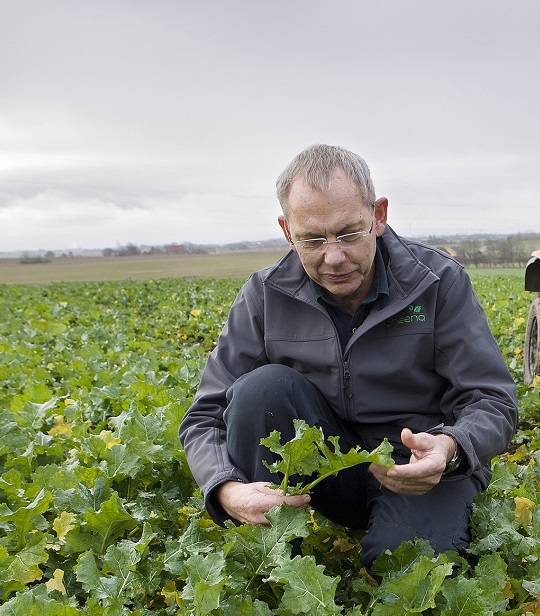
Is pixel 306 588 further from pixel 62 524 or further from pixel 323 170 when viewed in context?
pixel 323 170

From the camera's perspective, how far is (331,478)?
2.53 m

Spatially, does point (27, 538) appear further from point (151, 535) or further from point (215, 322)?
point (215, 322)

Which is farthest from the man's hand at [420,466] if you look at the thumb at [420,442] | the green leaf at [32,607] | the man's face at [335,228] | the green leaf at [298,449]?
the green leaf at [32,607]

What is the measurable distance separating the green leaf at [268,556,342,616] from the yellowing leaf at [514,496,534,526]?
3.69 feet

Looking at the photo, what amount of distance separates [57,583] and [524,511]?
5.86 ft

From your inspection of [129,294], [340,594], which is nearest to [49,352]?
[340,594]

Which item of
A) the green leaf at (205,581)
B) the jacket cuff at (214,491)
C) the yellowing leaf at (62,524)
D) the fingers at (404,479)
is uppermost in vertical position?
the fingers at (404,479)

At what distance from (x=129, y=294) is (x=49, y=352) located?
1191cm

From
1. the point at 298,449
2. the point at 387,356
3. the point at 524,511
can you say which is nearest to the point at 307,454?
the point at 298,449

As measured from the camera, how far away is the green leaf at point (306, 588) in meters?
1.98

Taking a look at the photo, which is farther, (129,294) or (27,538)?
(129,294)

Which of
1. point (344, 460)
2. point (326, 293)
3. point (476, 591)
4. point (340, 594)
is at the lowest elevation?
point (340, 594)

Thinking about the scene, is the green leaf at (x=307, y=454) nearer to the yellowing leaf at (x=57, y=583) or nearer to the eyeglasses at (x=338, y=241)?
the eyeglasses at (x=338, y=241)

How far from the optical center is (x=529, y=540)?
245 centimetres
